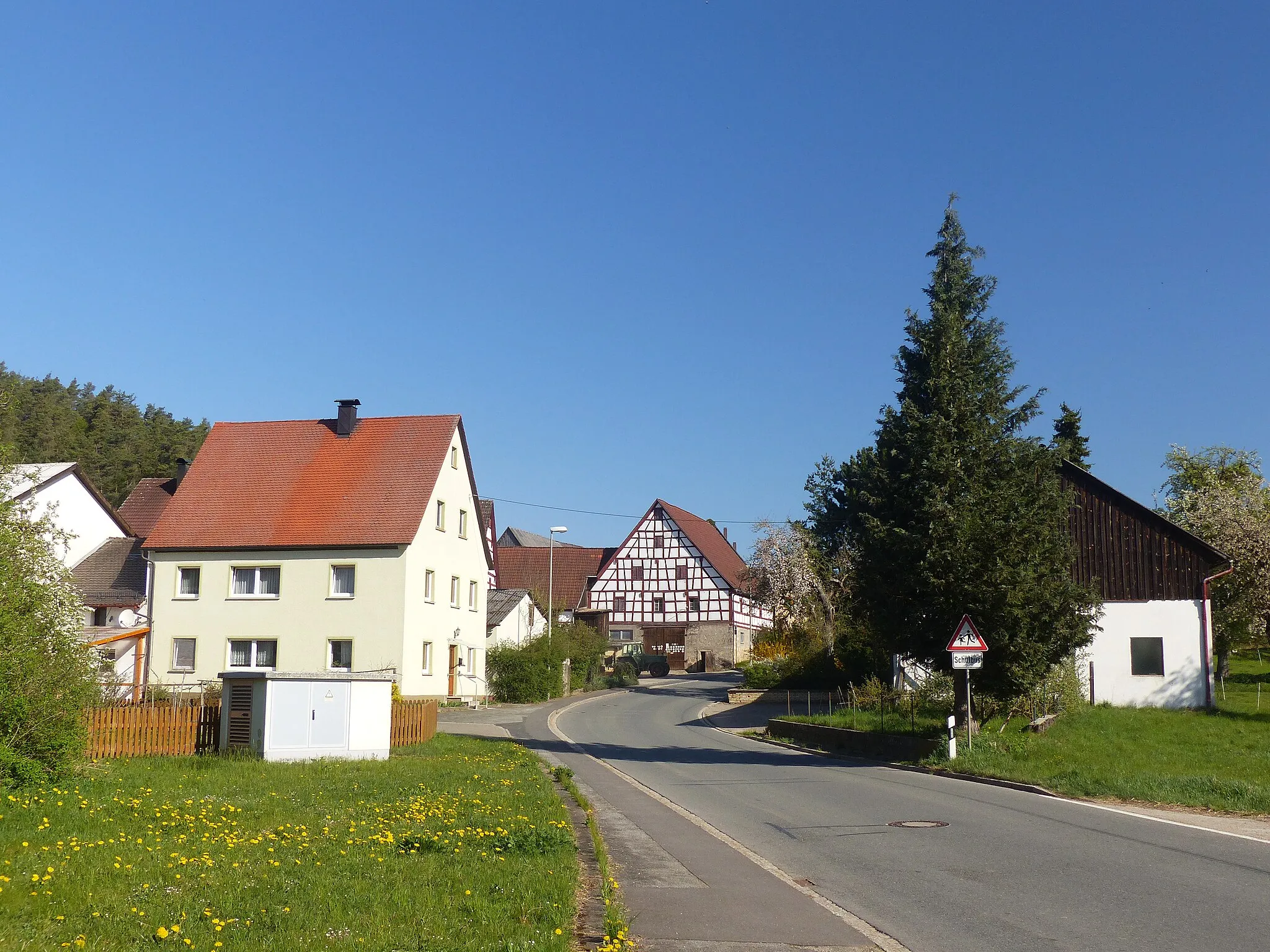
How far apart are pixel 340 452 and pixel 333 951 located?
40778 millimetres

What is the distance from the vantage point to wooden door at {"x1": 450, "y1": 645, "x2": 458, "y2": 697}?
148 feet

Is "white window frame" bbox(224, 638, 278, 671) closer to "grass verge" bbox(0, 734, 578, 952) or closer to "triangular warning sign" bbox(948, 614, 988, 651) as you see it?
"grass verge" bbox(0, 734, 578, 952)

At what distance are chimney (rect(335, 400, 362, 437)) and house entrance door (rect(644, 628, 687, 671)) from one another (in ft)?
116

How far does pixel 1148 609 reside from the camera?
33219 mm

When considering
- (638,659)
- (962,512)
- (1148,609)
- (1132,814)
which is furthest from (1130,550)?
(638,659)

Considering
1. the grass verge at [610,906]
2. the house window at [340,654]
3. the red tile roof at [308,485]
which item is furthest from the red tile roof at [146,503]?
the grass verge at [610,906]

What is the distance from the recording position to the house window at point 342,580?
135 ft

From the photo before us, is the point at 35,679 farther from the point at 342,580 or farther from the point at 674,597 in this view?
the point at 674,597

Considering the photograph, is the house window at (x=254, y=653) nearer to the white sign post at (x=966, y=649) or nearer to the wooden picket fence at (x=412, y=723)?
the wooden picket fence at (x=412, y=723)

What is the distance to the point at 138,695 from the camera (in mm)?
34156

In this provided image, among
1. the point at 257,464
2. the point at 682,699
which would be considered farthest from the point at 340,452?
the point at 682,699

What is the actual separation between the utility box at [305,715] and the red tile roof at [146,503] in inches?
1300

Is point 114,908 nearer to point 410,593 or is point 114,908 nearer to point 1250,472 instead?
point 410,593

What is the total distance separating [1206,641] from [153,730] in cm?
2752
